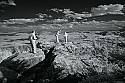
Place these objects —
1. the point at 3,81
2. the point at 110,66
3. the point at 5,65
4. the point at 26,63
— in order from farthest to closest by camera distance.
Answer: the point at 5,65
the point at 26,63
the point at 3,81
the point at 110,66

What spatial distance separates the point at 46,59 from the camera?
9938 mm

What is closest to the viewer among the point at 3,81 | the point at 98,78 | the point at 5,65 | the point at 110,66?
the point at 98,78

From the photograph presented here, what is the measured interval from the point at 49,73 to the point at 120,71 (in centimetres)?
435

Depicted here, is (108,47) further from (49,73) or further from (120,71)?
(49,73)

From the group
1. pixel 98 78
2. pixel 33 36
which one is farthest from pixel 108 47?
pixel 33 36

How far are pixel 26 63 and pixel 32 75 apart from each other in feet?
3.40

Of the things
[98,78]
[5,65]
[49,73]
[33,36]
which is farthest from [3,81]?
[98,78]

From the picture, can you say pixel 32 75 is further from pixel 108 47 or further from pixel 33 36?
pixel 108 47

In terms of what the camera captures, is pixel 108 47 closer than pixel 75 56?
No

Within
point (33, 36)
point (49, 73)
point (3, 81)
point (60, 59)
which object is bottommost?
point (3, 81)

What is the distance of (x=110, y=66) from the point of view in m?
8.26

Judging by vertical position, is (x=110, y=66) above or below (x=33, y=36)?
below

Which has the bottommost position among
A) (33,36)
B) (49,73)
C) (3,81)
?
(3,81)

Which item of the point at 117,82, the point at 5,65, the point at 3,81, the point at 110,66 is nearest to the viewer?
the point at 117,82
